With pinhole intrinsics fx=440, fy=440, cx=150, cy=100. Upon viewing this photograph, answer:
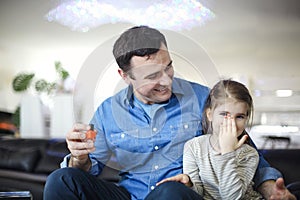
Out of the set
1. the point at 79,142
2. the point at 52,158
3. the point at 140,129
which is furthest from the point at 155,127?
the point at 52,158

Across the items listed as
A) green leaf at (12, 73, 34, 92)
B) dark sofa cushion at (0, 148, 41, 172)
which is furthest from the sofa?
green leaf at (12, 73, 34, 92)

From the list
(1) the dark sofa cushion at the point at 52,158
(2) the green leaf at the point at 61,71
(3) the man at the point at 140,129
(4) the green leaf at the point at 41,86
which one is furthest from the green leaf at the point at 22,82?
(3) the man at the point at 140,129

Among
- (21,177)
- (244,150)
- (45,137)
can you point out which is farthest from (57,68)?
(244,150)

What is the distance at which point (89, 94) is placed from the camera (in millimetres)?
713

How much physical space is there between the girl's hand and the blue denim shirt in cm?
7

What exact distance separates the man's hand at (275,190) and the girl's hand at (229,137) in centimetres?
8

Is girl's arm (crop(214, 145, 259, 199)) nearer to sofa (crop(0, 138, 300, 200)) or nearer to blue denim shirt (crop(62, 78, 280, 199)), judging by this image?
blue denim shirt (crop(62, 78, 280, 199))

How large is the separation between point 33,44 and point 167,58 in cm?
94

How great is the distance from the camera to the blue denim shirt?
721 mm

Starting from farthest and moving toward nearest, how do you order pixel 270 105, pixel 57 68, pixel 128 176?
pixel 57 68
pixel 270 105
pixel 128 176

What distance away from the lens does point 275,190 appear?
66cm

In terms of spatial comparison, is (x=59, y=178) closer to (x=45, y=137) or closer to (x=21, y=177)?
(x=21, y=177)

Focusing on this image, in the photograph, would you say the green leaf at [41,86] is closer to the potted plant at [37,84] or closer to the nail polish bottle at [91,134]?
the potted plant at [37,84]

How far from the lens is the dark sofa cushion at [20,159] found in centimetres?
119
